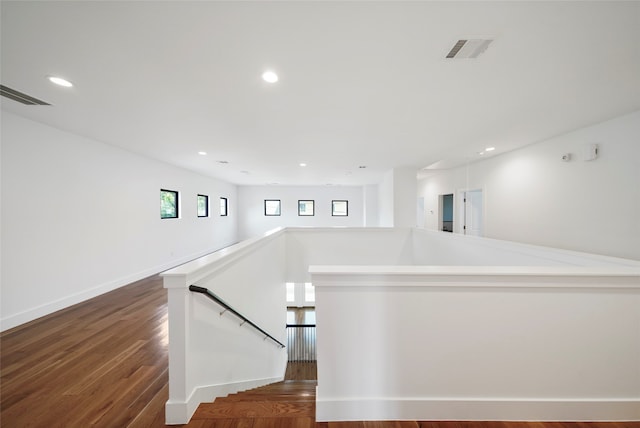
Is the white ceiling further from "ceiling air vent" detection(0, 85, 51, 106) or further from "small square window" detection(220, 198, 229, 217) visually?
"small square window" detection(220, 198, 229, 217)

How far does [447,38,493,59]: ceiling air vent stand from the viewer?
1.66 meters

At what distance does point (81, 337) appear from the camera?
270 cm

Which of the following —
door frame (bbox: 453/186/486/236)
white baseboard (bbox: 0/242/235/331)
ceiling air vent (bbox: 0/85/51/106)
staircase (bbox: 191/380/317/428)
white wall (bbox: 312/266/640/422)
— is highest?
ceiling air vent (bbox: 0/85/51/106)

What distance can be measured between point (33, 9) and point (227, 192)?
28.6ft

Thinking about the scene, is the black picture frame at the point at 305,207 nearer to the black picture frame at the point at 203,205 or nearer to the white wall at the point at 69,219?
the black picture frame at the point at 203,205

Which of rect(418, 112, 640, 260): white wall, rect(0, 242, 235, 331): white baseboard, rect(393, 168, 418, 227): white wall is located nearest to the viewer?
rect(0, 242, 235, 331): white baseboard

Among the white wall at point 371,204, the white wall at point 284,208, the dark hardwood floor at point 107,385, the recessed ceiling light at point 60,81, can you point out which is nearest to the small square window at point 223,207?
the white wall at point 284,208

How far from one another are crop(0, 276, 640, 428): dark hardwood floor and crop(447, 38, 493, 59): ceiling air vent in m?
2.43

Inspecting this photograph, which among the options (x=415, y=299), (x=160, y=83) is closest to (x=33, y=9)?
(x=160, y=83)

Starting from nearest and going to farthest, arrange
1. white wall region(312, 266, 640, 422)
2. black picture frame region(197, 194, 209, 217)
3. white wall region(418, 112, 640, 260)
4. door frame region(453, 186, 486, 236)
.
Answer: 1. white wall region(312, 266, 640, 422)
2. white wall region(418, 112, 640, 260)
3. door frame region(453, 186, 486, 236)
4. black picture frame region(197, 194, 209, 217)

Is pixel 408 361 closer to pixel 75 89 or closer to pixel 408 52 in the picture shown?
pixel 408 52

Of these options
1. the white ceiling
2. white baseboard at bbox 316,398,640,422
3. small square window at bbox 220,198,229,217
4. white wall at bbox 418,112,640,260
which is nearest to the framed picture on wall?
small square window at bbox 220,198,229,217

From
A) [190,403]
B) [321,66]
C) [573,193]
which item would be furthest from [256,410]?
[573,193]

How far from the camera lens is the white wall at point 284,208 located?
10.9m
